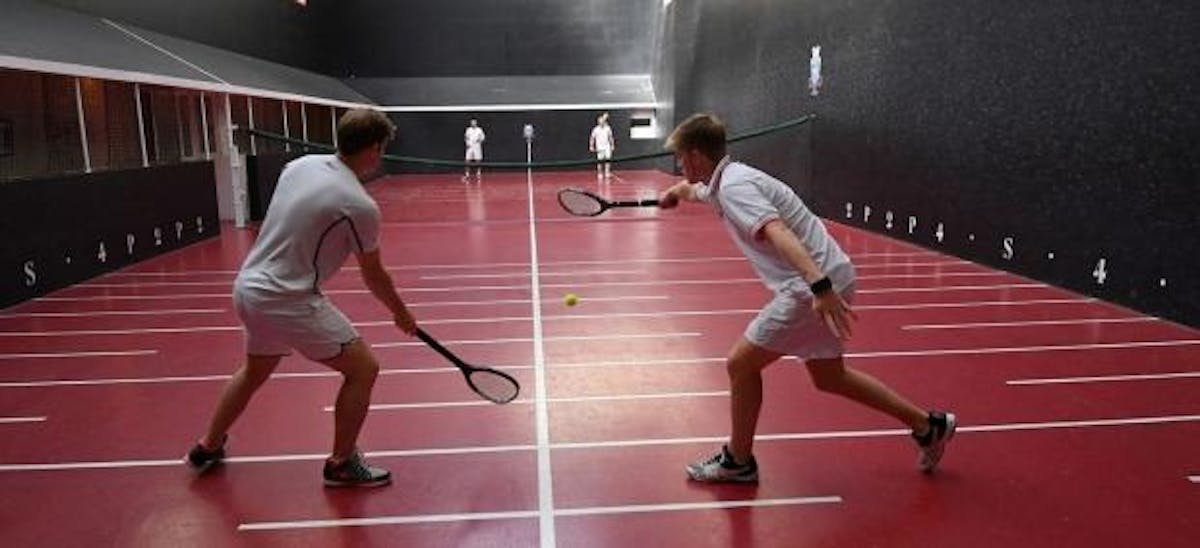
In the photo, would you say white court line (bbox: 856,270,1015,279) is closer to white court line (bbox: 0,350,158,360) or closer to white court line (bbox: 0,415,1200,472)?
white court line (bbox: 0,415,1200,472)

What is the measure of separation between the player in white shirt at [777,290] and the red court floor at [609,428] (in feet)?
0.79

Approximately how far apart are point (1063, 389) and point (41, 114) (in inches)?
371

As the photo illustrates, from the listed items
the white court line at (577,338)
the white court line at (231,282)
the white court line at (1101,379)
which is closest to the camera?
the white court line at (1101,379)

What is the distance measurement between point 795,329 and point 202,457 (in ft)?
8.53

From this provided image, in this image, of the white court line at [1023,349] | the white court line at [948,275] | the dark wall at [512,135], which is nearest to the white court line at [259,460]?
the white court line at [1023,349]

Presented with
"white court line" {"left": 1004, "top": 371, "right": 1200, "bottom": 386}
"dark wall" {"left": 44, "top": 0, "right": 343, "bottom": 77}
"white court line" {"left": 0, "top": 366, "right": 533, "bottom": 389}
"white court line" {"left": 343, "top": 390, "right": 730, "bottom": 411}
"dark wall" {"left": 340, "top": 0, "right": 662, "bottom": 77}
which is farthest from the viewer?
"dark wall" {"left": 340, "top": 0, "right": 662, "bottom": 77}

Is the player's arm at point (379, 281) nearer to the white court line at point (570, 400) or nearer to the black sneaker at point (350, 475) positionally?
the black sneaker at point (350, 475)

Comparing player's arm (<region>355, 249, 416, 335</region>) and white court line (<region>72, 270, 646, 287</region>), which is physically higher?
player's arm (<region>355, 249, 416, 335</region>)

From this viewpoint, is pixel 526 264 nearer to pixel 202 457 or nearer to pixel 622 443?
pixel 622 443

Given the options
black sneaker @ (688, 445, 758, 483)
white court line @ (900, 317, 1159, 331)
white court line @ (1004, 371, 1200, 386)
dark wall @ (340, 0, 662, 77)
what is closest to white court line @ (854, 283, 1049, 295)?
white court line @ (900, 317, 1159, 331)

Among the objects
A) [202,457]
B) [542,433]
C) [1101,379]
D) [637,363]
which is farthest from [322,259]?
[1101,379]

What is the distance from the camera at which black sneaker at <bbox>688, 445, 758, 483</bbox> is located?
4012 mm

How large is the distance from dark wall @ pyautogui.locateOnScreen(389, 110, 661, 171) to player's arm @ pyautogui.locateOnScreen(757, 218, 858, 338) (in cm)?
2677

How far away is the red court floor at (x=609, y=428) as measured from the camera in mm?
3643
